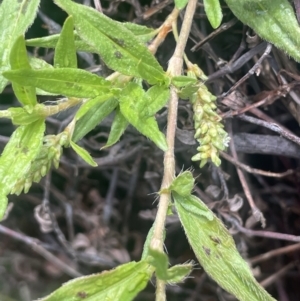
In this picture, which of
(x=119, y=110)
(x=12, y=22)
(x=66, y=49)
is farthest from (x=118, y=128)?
(x=12, y=22)

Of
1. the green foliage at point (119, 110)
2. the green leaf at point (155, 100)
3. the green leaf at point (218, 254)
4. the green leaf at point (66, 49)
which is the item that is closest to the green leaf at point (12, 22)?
the green foliage at point (119, 110)

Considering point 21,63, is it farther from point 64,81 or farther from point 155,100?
point 155,100

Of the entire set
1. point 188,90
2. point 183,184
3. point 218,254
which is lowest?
point 218,254

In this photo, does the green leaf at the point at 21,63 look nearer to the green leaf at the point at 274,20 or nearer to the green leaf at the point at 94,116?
the green leaf at the point at 94,116

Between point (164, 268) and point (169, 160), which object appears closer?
point (164, 268)

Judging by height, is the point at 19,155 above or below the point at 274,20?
below

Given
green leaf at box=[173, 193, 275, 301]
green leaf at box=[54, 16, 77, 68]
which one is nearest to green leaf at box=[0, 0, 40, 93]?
green leaf at box=[54, 16, 77, 68]

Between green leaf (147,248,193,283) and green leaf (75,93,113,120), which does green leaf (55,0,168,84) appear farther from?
green leaf (147,248,193,283)
